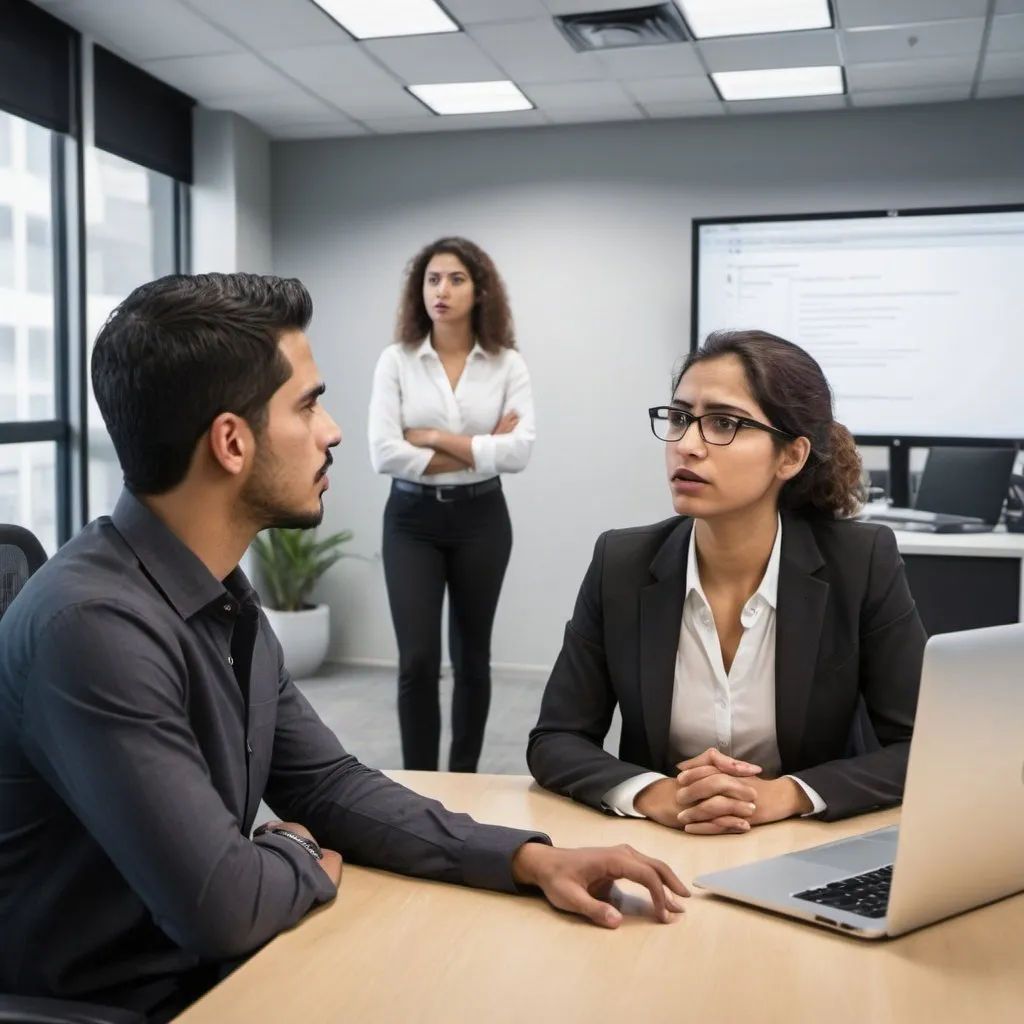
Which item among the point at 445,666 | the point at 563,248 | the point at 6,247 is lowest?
the point at 445,666

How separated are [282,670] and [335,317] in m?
4.20

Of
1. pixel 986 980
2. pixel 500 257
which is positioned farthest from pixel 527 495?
pixel 986 980

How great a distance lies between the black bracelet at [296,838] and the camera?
119 cm

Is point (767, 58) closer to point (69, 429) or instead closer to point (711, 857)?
point (69, 429)

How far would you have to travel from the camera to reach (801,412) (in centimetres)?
174

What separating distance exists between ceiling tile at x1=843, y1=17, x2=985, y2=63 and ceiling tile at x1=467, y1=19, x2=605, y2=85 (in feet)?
Result: 3.00

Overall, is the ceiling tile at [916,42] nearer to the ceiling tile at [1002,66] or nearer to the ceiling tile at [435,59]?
the ceiling tile at [1002,66]

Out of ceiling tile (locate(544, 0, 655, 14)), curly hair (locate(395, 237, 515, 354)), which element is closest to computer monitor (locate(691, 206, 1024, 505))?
ceiling tile (locate(544, 0, 655, 14))

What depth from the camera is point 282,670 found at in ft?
4.59

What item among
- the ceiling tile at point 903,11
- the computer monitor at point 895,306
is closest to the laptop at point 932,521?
the computer monitor at point 895,306

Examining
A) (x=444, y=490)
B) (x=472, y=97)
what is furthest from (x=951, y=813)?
(x=472, y=97)

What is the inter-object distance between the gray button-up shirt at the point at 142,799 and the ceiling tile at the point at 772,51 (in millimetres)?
3318

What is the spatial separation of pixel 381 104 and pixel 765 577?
368 centimetres

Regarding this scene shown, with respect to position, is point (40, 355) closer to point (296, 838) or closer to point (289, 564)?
point (289, 564)
